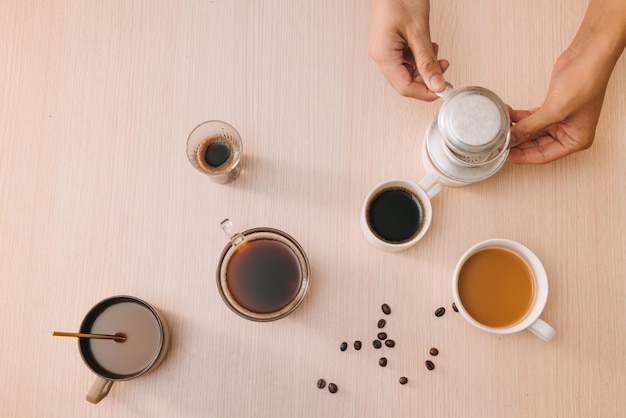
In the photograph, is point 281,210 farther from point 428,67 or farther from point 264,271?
point 428,67

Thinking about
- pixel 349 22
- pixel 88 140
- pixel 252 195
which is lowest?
pixel 252 195

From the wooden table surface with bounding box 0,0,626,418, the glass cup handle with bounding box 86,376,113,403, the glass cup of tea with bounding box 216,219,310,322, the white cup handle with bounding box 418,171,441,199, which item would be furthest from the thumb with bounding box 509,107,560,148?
the glass cup handle with bounding box 86,376,113,403

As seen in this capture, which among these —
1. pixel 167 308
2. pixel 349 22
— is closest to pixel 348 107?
pixel 349 22

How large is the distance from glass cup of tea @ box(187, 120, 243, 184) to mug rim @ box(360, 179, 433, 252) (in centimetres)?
35

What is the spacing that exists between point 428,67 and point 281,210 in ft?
1.64

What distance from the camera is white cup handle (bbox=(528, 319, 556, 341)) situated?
Result: 41.6 inches

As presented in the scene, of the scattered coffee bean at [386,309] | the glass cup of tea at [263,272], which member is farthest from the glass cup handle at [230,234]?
the scattered coffee bean at [386,309]

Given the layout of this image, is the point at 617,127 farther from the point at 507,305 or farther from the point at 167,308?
the point at 167,308

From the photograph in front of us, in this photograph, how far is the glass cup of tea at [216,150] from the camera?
1.15 metres

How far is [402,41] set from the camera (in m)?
1.14

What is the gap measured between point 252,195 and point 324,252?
0.24m

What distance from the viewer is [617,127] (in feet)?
3.94

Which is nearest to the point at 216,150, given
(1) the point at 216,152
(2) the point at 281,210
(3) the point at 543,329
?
(1) the point at 216,152

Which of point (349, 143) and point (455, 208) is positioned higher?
point (349, 143)
